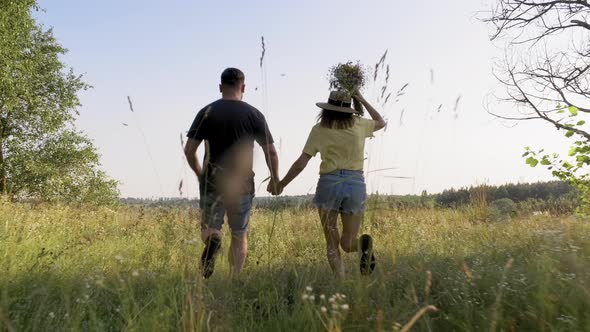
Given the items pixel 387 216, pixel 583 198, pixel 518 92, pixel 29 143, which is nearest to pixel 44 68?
pixel 29 143

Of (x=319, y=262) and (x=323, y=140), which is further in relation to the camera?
(x=319, y=262)

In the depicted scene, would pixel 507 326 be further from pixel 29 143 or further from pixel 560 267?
pixel 29 143

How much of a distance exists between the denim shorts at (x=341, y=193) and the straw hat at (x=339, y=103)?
1.94 ft

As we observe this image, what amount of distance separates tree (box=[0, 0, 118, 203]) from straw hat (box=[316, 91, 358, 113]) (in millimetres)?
17998

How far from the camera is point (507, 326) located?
259cm

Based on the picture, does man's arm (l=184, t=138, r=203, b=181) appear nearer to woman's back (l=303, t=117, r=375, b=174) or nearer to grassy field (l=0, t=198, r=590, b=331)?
grassy field (l=0, t=198, r=590, b=331)

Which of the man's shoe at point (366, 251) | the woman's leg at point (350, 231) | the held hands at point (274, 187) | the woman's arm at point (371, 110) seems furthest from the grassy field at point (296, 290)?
the woman's arm at point (371, 110)

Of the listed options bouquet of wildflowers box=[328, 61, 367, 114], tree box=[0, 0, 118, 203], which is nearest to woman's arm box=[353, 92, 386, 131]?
bouquet of wildflowers box=[328, 61, 367, 114]

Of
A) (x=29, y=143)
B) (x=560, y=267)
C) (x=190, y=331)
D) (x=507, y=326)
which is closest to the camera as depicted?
(x=190, y=331)

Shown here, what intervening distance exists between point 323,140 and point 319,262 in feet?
4.99

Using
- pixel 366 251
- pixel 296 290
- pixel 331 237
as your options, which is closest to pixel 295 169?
pixel 331 237

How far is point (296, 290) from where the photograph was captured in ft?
11.2

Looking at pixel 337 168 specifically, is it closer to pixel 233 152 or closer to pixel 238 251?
pixel 233 152

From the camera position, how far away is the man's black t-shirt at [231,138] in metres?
4.52
